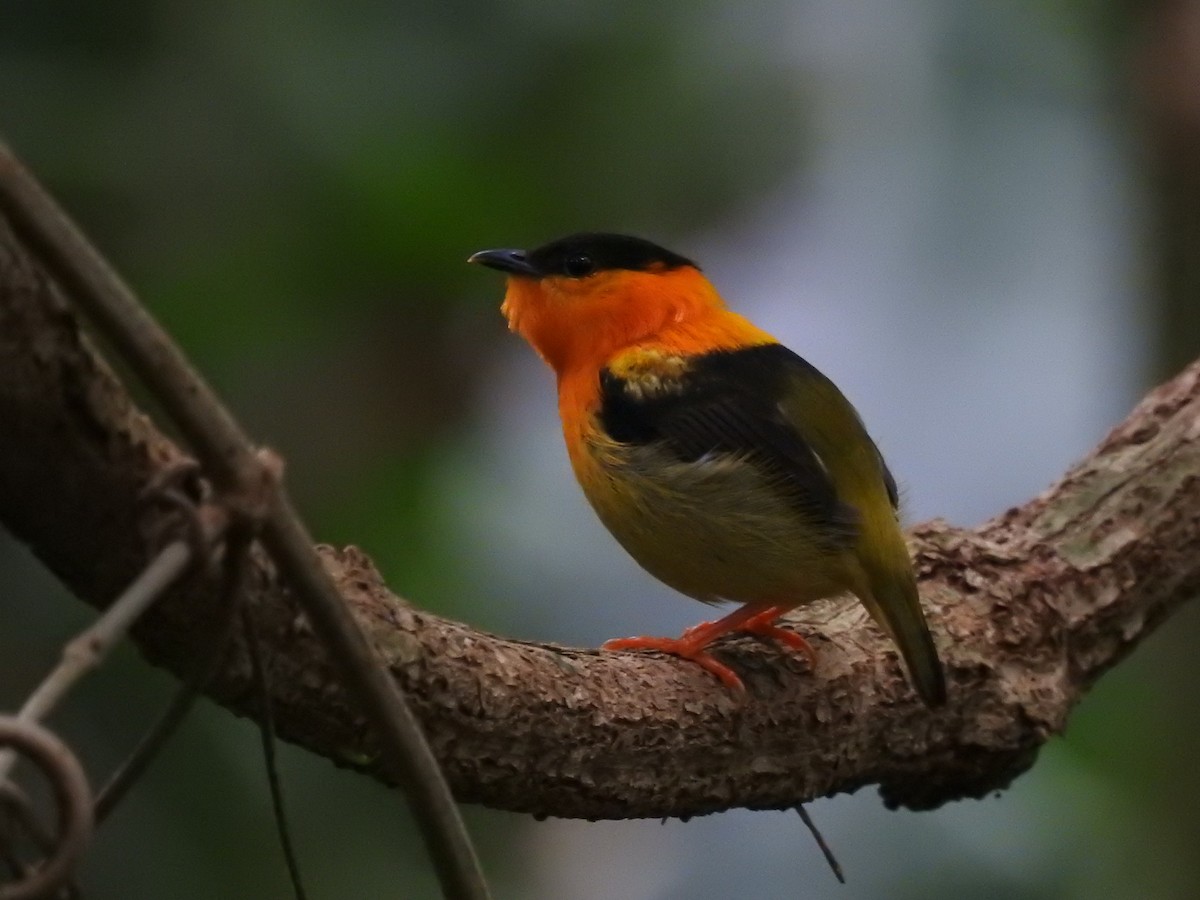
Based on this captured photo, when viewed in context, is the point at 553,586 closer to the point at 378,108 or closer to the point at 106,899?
the point at 378,108

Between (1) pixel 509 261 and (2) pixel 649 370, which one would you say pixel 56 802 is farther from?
(1) pixel 509 261

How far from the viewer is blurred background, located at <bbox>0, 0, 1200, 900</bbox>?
4082mm

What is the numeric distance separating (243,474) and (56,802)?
310mm

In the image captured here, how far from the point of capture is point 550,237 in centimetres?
523

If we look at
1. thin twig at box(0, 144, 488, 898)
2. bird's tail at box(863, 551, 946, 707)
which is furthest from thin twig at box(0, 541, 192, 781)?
bird's tail at box(863, 551, 946, 707)

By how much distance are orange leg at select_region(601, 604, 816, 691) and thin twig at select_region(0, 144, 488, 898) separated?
1.41 meters

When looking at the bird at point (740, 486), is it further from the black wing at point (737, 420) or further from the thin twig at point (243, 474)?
the thin twig at point (243, 474)

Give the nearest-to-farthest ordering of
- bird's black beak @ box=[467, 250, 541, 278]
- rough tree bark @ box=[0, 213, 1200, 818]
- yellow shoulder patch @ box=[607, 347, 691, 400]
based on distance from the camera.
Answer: rough tree bark @ box=[0, 213, 1200, 818], yellow shoulder patch @ box=[607, 347, 691, 400], bird's black beak @ box=[467, 250, 541, 278]

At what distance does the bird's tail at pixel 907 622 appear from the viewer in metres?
2.96

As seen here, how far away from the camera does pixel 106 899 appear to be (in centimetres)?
342

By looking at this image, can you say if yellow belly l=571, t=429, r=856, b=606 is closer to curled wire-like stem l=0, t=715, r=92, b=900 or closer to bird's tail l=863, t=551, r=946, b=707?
bird's tail l=863, t=551, r=946, b=707

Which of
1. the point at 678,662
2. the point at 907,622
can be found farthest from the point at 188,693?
the point at 907,622

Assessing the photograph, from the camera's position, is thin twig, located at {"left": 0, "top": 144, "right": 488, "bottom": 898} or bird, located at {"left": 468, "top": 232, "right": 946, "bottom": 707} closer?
thin twig, located at {"left": 0, "top": 144, "right": 488, "bottom": 898}

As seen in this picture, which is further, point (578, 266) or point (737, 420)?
point (578, 266)
